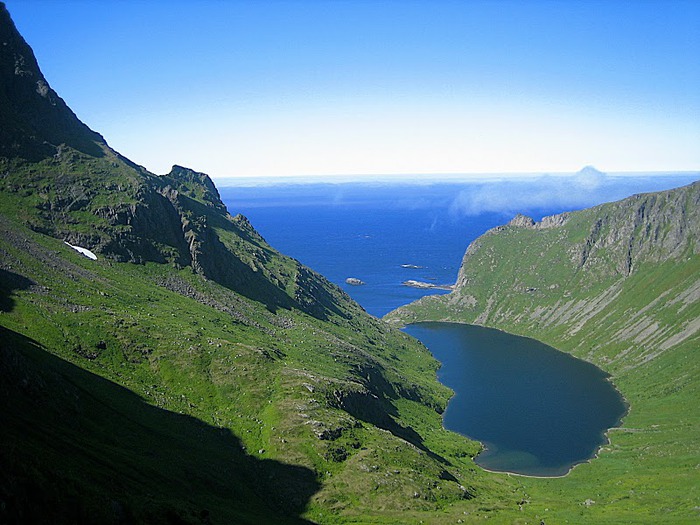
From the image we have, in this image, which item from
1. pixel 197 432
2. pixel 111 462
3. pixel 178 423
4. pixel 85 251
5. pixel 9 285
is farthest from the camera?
pixel 85 251

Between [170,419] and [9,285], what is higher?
[9,285]

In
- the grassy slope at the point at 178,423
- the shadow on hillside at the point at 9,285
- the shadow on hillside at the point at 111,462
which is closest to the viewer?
the shadow on hillside at the point at 111,462

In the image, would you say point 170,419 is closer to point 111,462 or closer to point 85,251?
point 111,462

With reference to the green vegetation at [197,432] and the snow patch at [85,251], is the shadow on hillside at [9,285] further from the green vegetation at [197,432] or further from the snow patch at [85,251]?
the snow patch at [85,251]

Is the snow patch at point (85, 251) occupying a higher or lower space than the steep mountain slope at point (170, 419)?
higher

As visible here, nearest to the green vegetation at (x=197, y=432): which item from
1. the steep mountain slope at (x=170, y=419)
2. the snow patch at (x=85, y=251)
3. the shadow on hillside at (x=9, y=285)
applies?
the steep mountain slope at (x=170, y=419)

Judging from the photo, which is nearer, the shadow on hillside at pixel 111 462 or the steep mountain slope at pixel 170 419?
the shadow on hillside at pixel 111 462

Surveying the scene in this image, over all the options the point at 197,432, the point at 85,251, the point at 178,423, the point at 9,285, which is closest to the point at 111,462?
the point at 178,423
